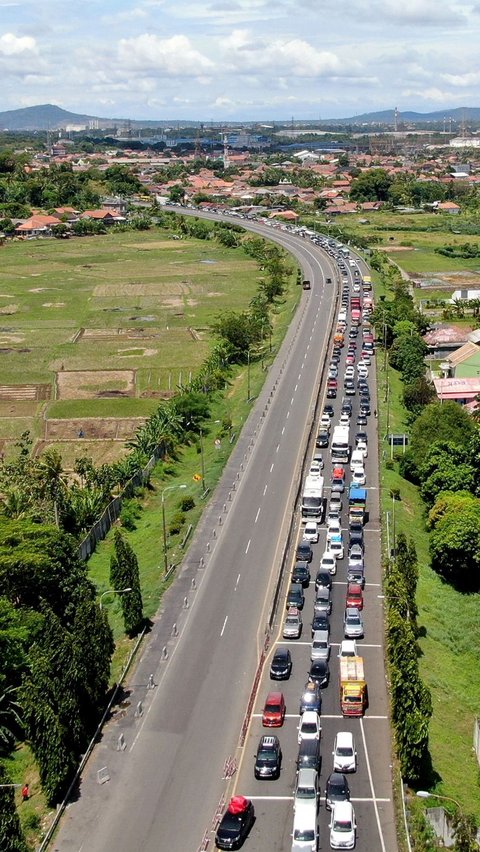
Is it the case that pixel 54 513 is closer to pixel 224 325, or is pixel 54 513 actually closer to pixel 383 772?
pixel 383 772

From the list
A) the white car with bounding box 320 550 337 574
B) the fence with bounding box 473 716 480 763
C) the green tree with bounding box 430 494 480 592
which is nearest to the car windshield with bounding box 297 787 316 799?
the fence with bounding box 473 716 480 763

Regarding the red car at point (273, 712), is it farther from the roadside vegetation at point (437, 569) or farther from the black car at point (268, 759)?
the roadside vegetation at point (437, 569)

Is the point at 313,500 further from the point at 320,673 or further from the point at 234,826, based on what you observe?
the point at 234,826

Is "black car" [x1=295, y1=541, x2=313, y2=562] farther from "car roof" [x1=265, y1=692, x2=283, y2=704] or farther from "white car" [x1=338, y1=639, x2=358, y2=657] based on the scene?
"car roof" [x1=265, y1=692, x2=283, y2=704]

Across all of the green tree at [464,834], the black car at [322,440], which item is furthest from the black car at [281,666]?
the black car at [322,440]

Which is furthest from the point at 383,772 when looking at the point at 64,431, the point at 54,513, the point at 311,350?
the point at 311,350
